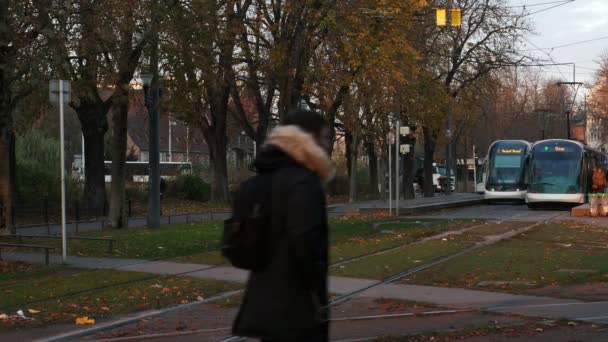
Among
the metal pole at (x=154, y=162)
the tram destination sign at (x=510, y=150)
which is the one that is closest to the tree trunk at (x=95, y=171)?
the metal pole at (x=154, y=162)

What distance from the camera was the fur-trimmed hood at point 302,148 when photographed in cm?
437

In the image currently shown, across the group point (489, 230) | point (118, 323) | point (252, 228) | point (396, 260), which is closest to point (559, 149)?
point (489, 230)

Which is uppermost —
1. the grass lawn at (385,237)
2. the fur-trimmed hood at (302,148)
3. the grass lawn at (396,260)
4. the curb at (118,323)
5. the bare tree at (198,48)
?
the bare tree at (198,48)

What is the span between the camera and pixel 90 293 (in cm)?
1246

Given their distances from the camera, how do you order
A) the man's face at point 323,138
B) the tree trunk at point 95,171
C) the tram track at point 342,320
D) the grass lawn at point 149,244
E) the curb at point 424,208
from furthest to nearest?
the tree trunk at point 95,171
the curb at point 424,208
the grass lawn at point 149,244
the tram track at point 342,320
the man's face at point 323,138

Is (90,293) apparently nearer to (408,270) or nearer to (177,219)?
(408,270)

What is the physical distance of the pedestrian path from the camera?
417 inches

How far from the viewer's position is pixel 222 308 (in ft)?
36.9

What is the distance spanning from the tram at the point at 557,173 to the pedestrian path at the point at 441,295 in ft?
81.9

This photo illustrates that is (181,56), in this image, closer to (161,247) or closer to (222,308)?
(161,247)

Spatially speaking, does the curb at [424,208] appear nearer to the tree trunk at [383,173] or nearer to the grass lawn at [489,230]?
the grass lawn at [489,230]

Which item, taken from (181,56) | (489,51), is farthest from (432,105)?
(181,56)

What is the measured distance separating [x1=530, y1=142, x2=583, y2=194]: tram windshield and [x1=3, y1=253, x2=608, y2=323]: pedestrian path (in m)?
25.0

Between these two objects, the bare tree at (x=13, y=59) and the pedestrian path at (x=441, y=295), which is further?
the bare tree at (x=13, y=59)
